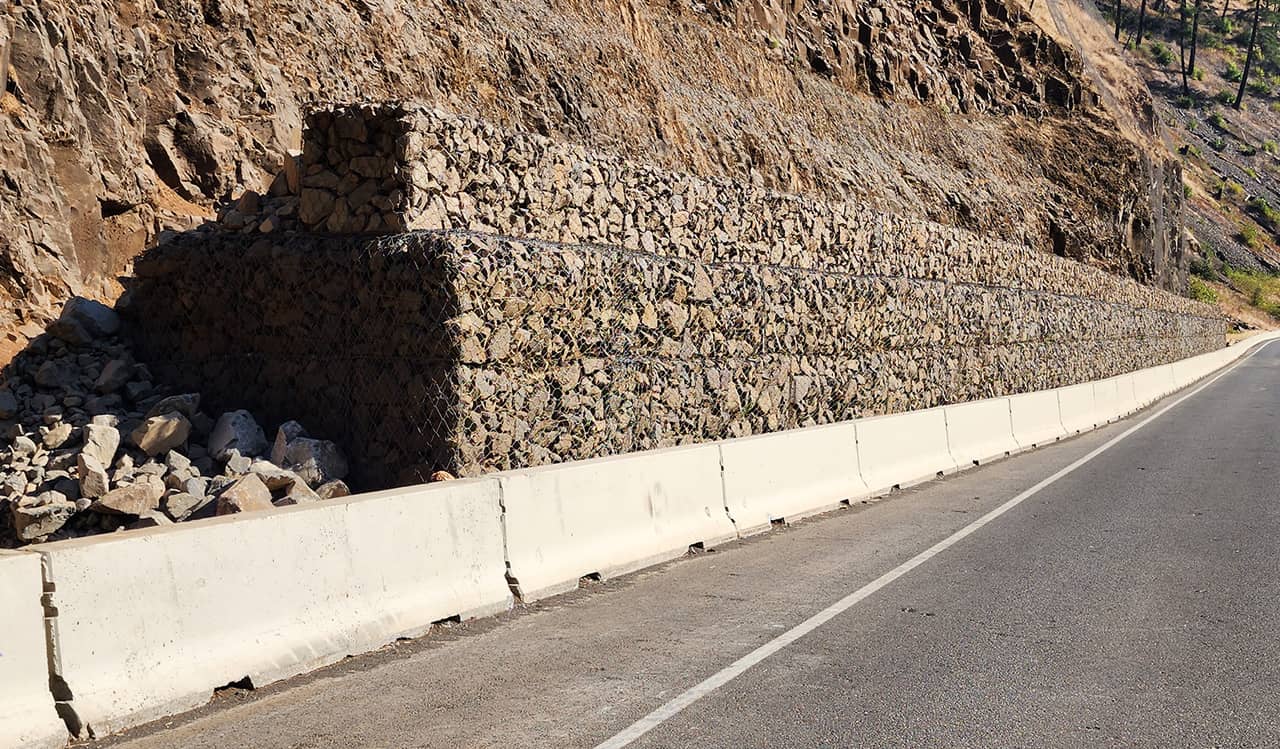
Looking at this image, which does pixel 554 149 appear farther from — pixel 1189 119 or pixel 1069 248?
pixel 1189 119

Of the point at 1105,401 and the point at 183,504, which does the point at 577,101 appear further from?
the point at 183,504

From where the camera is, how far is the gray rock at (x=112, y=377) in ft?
44.4

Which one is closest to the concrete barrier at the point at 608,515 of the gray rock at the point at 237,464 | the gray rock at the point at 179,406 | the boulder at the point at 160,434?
the gray rock at the point at 237,464

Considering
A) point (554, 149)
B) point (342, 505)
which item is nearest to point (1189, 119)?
point (554, 149)

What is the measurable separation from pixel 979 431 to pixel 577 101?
34.1 ft

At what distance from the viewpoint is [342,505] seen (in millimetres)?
6984

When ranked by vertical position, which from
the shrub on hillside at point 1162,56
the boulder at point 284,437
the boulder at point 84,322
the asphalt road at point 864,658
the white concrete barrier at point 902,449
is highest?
the shrub on hillside at point 1162,56

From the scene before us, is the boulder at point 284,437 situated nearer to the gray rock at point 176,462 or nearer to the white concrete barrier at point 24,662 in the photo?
the gray rock at point 176,462

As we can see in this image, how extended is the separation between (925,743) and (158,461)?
29.9ft

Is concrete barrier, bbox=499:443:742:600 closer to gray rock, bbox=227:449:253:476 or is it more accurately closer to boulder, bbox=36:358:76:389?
gray rock, bbox=227:449:253:476

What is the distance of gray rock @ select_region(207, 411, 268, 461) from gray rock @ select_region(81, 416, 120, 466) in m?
0.95

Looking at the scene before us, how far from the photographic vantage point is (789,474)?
40.9ft

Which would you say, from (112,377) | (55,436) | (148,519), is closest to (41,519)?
(148,519)

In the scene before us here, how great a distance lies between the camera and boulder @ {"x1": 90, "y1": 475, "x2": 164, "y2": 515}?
10414mm
